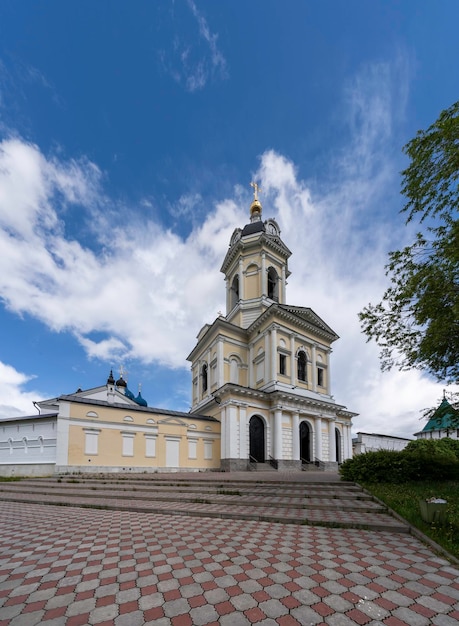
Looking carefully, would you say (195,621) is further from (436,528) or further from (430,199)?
(430,199)

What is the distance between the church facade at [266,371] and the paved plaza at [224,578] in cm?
1622

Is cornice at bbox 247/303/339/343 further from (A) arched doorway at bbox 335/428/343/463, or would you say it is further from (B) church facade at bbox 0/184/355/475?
(A) arched doorway at bbox 335/428/343/463

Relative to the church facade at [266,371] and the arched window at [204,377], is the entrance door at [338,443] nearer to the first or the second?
the church facade at [266,371]

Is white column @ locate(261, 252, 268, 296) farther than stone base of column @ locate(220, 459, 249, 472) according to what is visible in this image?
Yes

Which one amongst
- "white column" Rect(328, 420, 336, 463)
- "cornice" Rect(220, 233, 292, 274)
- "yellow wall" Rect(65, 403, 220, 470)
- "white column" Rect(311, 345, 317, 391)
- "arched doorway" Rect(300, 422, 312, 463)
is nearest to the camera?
"yellow wall" Rect(65, 403, 220, 470)

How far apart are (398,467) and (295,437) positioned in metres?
13.6

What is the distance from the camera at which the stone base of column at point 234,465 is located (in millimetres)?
20547

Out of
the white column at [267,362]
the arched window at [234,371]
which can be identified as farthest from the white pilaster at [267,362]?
the arched window at [234,371]

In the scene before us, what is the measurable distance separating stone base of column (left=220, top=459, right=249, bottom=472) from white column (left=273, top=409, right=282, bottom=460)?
8.24 ft

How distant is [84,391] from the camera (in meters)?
38.2

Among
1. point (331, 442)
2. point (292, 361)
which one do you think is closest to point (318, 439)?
point (331, 442)

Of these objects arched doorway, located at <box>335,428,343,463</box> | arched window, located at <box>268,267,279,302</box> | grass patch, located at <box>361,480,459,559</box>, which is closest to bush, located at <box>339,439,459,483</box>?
grass patch, located at <box>361,480,459,559</box>

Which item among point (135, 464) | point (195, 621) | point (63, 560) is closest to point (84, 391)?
point (135, 464)

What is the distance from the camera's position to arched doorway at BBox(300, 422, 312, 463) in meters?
24.9
